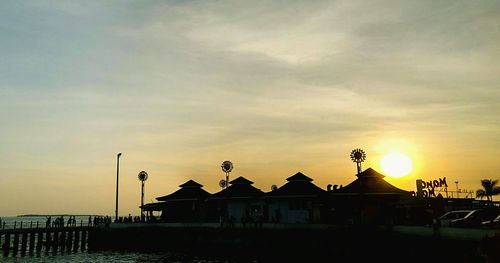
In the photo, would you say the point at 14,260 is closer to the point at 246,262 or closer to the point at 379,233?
the point at 246,262

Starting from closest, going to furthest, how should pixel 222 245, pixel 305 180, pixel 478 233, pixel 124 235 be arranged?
pixel 478 233
pixel 222 245
pixel 305 180
pixel 124 235

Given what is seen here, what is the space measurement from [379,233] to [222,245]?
19093mm

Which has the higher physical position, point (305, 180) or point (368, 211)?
point (305, 180)

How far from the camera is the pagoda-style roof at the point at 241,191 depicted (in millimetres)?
63088

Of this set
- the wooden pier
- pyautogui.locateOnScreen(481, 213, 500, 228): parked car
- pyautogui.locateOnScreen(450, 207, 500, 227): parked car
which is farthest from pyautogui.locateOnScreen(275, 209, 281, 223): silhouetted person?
the wooden pier

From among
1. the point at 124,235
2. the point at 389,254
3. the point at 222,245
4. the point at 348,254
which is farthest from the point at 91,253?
the point at 389,254

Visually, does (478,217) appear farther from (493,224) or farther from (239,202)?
(239,202)

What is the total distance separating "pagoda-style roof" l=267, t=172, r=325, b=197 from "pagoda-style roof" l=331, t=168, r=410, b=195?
283cm

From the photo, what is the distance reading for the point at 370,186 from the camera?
55000 millimetres

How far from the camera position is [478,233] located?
32469mm

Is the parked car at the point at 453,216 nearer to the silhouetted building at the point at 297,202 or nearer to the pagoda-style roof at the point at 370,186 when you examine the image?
the pagoda-style roof at the point at 370,186

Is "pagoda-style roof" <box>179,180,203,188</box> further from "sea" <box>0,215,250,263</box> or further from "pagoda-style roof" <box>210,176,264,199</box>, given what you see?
"sea" <box>0,215,250,263</box>

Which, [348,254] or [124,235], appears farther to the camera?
[124,235]

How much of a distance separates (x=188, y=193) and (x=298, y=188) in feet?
→ 58.6
